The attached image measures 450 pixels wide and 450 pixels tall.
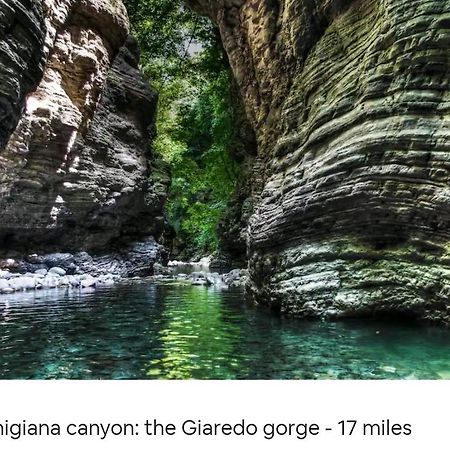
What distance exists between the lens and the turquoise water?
479 cm

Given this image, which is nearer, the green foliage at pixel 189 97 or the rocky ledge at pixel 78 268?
the rocky ledge at pixel 78 268

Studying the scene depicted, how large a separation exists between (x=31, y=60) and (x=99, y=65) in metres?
8.81

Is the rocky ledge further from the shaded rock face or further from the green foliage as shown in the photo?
the shaded rock face

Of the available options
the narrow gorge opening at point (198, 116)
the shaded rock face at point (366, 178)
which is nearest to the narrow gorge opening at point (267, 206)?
the shaded rock face at point (366, 178)

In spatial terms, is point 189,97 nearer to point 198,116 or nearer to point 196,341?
point 198,116

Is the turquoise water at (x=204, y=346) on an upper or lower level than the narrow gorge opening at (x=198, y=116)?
lower

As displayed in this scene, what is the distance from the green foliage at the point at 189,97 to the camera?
2405 centimetres

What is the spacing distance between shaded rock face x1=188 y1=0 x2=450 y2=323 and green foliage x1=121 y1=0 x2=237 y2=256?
1286 cm

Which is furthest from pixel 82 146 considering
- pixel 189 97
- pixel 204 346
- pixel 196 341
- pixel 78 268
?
pixel 189 97

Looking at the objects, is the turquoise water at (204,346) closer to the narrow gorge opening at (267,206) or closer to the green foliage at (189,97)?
the narrow gorge opening at (267,206)

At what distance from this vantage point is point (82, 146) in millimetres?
16719

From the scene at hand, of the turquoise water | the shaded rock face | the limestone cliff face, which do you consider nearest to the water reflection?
the turquoise water

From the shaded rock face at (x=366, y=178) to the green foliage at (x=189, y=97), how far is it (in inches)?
506

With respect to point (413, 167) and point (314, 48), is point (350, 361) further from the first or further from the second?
point (314, 48)
